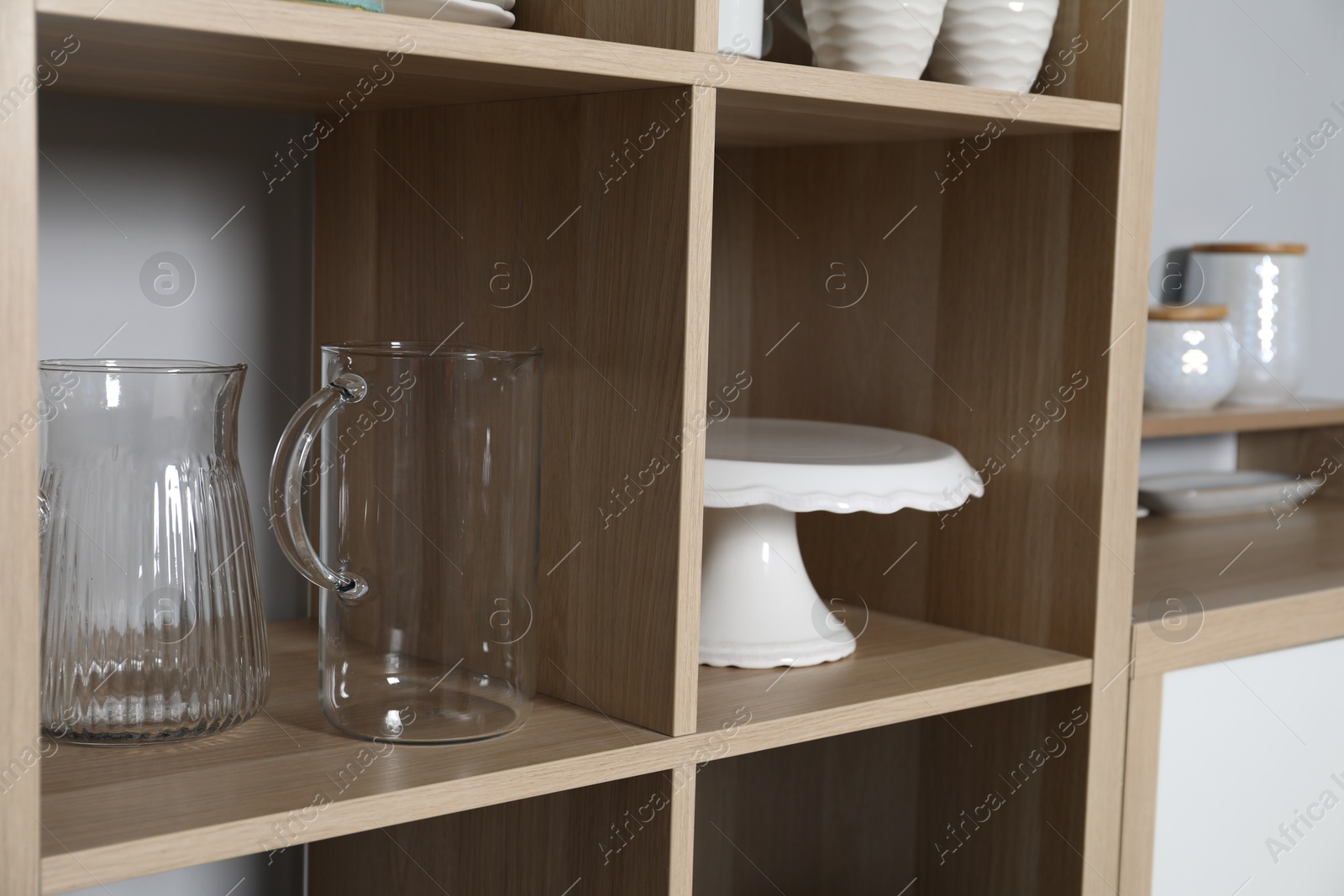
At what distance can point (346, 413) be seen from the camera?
0.70 metres

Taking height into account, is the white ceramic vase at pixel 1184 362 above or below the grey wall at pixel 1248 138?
below

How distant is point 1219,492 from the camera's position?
63.3 inches

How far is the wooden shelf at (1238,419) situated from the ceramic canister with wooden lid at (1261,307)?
46mm

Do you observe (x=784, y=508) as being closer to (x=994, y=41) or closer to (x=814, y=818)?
(x=994, y=41)

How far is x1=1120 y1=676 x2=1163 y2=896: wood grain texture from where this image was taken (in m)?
0.93

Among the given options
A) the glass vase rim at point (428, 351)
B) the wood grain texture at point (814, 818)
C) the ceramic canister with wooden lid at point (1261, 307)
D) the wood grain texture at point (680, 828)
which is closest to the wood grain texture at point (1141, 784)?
the wood grain texture at point (814, 818)

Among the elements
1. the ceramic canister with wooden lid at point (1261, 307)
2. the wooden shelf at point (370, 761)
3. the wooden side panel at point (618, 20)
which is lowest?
the wooden shelf at point (370, 761)

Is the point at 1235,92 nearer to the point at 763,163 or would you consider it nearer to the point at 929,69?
the point at 763,163

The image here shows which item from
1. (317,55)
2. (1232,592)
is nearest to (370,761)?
(317,55)

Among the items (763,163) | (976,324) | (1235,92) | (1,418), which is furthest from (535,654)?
(1235,92)

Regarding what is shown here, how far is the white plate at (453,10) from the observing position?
682mm

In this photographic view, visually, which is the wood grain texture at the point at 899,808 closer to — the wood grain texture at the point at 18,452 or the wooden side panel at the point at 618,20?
the wooden side panel at the point at 618,20

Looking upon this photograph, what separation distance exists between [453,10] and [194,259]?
0.33m

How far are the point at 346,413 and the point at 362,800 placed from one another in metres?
0.22
